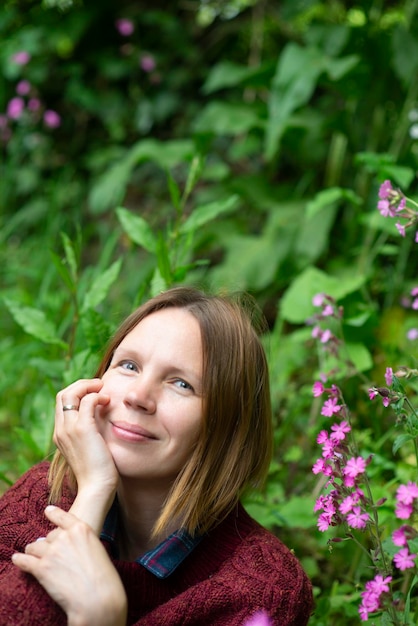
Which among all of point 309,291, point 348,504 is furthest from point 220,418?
point 309,291

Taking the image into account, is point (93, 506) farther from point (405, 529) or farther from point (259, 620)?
point (405, 529)

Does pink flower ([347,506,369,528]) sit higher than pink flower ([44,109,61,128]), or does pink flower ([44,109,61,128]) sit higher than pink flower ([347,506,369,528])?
pink flower ([347,506,369,528])

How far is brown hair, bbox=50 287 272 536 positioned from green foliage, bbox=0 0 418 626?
12.7 inches

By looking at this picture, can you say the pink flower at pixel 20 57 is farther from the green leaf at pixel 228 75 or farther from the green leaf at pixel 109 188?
the green leaf at pixel 228 75

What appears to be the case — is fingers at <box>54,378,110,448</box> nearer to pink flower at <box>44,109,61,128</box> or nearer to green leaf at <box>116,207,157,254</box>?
green leaf at <box>116,207,157,254</box>

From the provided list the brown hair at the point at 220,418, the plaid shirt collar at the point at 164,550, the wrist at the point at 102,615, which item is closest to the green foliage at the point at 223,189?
the brown hair at the point at 220,418

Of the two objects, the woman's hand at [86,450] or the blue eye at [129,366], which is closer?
the woman's hand at [86,450]

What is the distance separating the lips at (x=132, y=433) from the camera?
1.35 metres

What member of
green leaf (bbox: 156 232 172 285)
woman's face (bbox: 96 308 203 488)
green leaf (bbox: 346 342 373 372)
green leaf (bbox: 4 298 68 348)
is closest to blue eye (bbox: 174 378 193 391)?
woman's face (bbox: 96 308 203 488)

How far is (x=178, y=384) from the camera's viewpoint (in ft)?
4.64

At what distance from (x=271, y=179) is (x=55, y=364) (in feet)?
6.94

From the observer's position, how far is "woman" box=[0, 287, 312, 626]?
4.30ft

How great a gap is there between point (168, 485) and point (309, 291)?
123cm

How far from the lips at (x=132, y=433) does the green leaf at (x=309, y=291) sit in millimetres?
1175
